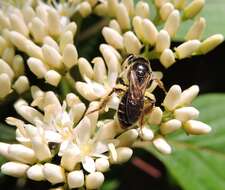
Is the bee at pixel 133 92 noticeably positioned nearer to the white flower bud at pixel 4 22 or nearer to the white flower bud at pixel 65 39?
the white flower bud at pixel 65 39

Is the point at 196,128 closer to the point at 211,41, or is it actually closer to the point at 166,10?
the point at 211,41

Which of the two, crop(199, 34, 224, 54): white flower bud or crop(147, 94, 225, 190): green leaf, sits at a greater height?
crop(199, 34, 224, 54): white flower bud

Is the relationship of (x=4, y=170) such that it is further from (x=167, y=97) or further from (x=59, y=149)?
(x=167, y=97)

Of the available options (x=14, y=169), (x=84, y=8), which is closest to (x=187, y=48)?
(x=84, y=8)

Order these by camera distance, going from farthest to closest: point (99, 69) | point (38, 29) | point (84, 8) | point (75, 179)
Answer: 1. point (84, 8)
2. point (38, 29)
3. point (99, 69)
4. point (75, 179)

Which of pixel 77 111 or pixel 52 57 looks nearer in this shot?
pixel 77 111

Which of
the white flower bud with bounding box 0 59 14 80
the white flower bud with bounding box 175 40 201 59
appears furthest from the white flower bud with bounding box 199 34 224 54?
the white flower bud with bounding box 0 59 14 80

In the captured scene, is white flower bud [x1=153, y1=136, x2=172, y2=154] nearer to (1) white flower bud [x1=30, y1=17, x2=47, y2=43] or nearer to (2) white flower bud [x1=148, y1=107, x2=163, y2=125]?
(2) white flower bud [x1=148, y1=107, x2=163, y2=125]
